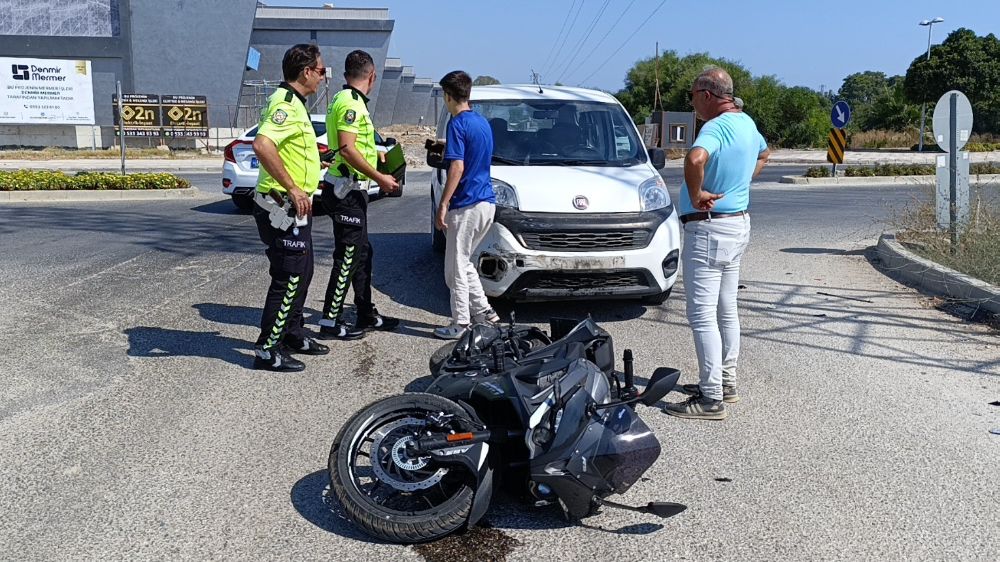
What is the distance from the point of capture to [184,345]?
633 cm

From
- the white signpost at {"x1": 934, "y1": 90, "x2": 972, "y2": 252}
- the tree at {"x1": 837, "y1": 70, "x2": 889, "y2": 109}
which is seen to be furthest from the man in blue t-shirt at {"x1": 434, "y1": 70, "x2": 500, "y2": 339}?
the tree at {"x1": 837, "y1": 70, "x2": 889, "y2": 109}

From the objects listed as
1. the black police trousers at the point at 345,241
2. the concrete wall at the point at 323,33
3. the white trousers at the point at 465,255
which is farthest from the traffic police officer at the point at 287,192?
the concrete wall at the point at 323,33

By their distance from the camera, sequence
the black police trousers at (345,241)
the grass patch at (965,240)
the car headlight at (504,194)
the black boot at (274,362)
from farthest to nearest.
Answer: the grass patch at (965,240) → the car headlight at (504,194) → the black police trousers at (345,241) → the black boot at (274,362)

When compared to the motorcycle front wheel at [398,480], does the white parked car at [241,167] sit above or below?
above

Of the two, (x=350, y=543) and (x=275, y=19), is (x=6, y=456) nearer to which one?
(x=350, y=543)

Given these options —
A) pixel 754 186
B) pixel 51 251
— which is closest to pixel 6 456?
pixel 51 251

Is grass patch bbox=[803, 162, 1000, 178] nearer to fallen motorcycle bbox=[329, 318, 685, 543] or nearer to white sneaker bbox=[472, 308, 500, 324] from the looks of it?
white sneaker bbox=[472, 308, 500, 324]

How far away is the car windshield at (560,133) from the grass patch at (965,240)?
3.27 metres

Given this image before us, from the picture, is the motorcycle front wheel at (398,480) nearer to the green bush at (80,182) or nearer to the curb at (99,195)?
the curb at (99,195)

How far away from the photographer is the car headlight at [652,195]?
7.03 meters

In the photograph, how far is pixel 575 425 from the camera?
11.7ft

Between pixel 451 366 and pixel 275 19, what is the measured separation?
147 ft

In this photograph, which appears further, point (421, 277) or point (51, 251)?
point (51, 251)

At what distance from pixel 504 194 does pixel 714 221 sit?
2.34 meters
